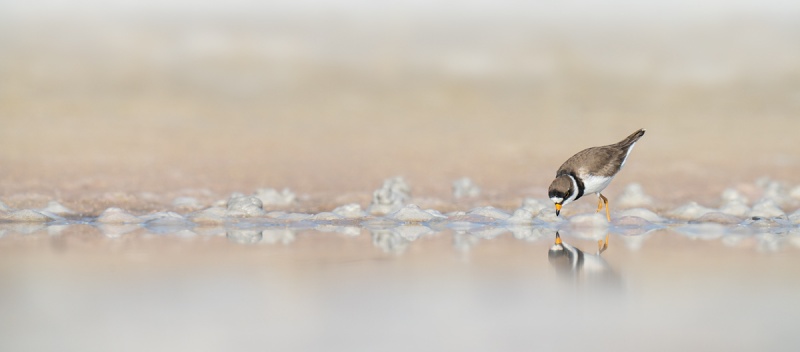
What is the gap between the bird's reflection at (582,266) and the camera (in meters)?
6.54

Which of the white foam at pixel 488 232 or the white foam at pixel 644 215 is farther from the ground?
the white foam at pixel 644 215

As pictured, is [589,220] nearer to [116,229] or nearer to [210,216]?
[210,216]

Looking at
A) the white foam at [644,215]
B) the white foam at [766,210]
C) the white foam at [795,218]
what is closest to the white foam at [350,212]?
the white foam at [644,215]

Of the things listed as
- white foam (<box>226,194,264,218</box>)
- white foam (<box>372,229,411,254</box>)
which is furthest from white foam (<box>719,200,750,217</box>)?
white foam (<box>226,194,264,218</box>)

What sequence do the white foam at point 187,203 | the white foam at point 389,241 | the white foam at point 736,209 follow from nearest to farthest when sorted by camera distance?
the white foam at point 389,241, the white foam at point 736,209, the white foam at point 187,203

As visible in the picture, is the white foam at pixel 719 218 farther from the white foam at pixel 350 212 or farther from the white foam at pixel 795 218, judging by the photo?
the white foam at pixel 350 212

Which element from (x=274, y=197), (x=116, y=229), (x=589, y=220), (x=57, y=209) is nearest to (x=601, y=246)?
(x=589, y=220)

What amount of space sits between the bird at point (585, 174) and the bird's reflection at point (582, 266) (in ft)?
5.37

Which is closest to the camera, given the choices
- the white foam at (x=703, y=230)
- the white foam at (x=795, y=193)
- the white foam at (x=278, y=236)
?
the white foam at (x=278, y=236)

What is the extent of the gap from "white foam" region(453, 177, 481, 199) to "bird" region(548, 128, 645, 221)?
2.91 metres

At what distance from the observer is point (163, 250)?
331 inches

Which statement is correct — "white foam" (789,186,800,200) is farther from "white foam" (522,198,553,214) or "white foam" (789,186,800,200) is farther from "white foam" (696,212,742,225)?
"white foam" (522,198,553,214)

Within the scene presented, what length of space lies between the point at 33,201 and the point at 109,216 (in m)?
2.56

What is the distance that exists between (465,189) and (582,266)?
25.7 ft
